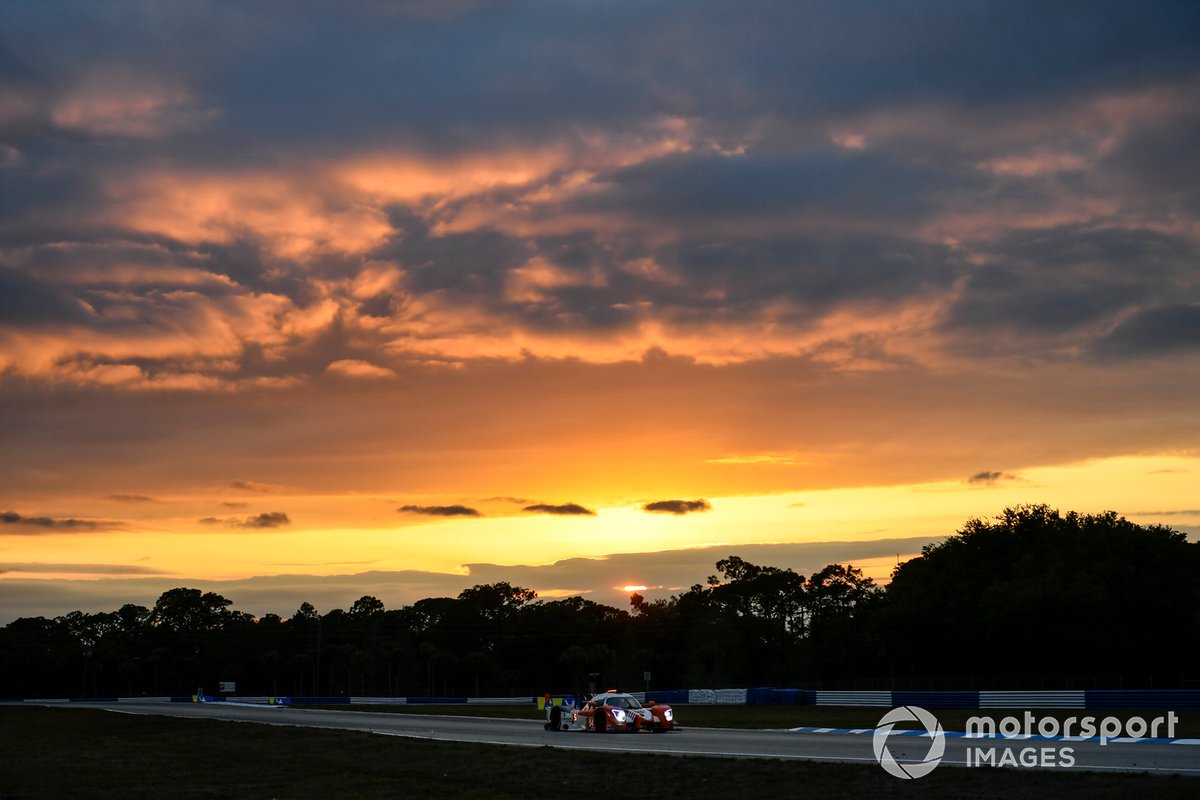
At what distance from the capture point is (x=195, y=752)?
4150cm

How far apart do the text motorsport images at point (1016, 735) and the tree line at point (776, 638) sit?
40.7 meters

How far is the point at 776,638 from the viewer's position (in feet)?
525

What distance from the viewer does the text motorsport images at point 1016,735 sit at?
24.6 m

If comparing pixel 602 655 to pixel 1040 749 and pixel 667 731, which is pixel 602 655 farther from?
pixel 1040 749

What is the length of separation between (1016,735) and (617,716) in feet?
49.3

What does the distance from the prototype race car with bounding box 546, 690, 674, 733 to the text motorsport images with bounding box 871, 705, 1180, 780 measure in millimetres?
8330

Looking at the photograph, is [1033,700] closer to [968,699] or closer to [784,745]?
[968,699]

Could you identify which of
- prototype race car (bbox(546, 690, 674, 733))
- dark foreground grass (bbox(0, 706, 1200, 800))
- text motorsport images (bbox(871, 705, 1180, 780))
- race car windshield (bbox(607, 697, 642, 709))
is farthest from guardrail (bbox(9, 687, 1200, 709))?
dark foreground grass (bbox(0, 706, 1200, 800))

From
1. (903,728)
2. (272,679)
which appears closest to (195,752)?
(903,728)

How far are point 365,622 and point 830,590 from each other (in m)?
78.9

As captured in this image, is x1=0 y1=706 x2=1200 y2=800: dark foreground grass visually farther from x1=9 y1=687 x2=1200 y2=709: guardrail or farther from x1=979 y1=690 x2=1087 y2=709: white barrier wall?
x1=979 y1=690 x2=1087 y2=709: white barrier wall

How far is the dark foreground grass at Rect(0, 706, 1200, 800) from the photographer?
70.5 ft
